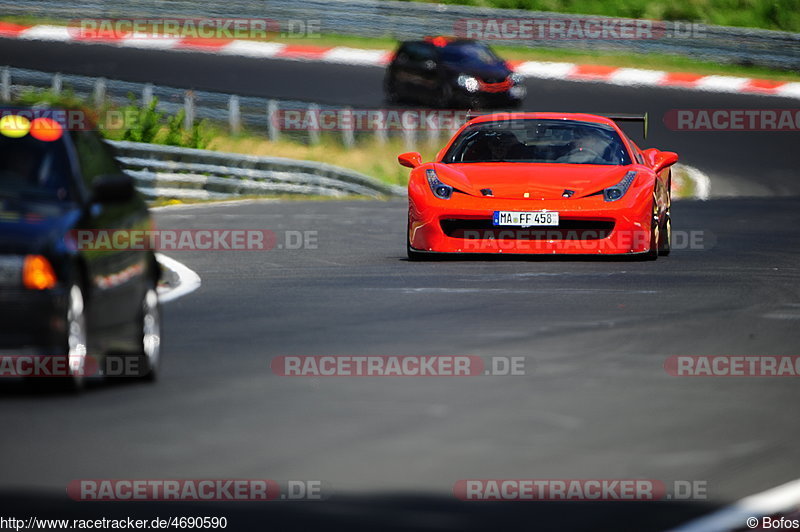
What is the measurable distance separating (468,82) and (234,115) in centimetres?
505

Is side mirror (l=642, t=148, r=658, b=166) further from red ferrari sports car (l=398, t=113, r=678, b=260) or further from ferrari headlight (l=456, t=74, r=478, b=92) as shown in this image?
ferrari headlight (l=456, t=74, r=478, b=92)

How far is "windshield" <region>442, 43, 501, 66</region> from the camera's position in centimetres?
3839

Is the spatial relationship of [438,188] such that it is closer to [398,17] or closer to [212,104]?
[212,104]

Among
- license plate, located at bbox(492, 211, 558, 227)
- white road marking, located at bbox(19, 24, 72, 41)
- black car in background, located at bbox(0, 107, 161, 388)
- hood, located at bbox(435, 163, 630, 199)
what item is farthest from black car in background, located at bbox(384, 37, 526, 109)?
black car in background, located at bbox(0, 107, 161, 388)

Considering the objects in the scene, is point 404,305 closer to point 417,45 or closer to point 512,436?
point 512,436

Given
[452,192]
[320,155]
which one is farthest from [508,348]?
[320,155]

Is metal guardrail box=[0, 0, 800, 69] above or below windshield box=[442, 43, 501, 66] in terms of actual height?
above

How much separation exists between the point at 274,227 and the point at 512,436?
46.3 ft

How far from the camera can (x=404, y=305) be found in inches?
508

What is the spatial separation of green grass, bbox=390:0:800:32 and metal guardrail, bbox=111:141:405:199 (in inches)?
714

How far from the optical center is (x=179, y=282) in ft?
49.3
